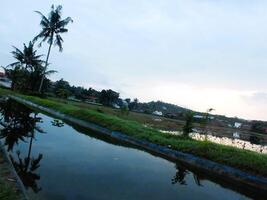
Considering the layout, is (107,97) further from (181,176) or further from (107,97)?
(181,176)

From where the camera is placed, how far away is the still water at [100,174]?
25.3ft

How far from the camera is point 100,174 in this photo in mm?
9445

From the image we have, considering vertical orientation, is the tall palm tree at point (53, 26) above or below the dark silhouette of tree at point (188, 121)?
above

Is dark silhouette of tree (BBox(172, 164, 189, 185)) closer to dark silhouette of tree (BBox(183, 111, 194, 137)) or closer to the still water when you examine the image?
the still water

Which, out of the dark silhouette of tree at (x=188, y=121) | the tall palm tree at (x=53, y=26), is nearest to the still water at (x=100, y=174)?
the dark silhouette of tree at (x=188, y=121)

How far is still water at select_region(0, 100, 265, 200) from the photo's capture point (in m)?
7.70

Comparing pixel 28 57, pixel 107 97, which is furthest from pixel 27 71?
pixel 107 97

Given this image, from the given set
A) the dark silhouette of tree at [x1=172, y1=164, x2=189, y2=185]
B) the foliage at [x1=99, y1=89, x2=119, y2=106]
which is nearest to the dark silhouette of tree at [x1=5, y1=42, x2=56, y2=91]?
the foliage at [x1=99, y1=89, x2=119, y2=106]

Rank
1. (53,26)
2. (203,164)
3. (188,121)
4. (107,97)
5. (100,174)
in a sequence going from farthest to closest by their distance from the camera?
1. (107,97)
2. (53,26)
3. (188,121)
4. (203,164)
5. (100,174)

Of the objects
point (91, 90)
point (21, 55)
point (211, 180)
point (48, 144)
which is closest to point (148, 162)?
point (211, 180)

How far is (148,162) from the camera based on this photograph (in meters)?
12.5

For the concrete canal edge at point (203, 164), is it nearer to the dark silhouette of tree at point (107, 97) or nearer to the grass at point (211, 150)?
the grass at point (211, 150)

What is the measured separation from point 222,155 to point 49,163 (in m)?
7.18

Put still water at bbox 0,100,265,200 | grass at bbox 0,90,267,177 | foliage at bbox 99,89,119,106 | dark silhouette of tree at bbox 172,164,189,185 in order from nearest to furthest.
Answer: still water at bbox 0,100,265,200, dark silhouette of tree at bbox 172,164,189,185, grass at bbox 0,90,267,177, foliage at bbox 99,89,119,106
